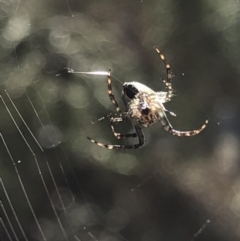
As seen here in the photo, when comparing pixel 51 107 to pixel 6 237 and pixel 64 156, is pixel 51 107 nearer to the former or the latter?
pixel 64 156

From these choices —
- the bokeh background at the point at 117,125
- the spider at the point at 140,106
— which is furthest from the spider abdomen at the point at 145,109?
the bokeh background at the point at 117,125

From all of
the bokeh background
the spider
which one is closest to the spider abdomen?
the spider

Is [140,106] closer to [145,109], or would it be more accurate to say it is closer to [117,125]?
[145,109]

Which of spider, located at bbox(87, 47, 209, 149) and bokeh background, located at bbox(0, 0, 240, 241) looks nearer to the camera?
spider, located at bbox(87, 47, 209, 149)

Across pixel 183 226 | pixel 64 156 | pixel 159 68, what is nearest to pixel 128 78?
pixel 159 68

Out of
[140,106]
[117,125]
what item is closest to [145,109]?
[140,106]

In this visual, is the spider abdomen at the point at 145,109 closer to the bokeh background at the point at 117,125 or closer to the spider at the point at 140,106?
the spider at the point at 140,106

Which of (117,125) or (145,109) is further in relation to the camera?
(117,125)

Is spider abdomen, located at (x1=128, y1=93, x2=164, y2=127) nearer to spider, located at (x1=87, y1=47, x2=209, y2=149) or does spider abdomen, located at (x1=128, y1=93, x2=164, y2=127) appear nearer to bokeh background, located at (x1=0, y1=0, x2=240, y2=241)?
spider, located at (x1=87, y1=47, x2=209, y2=149)

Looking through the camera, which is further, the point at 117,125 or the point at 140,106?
the point at 117,125
